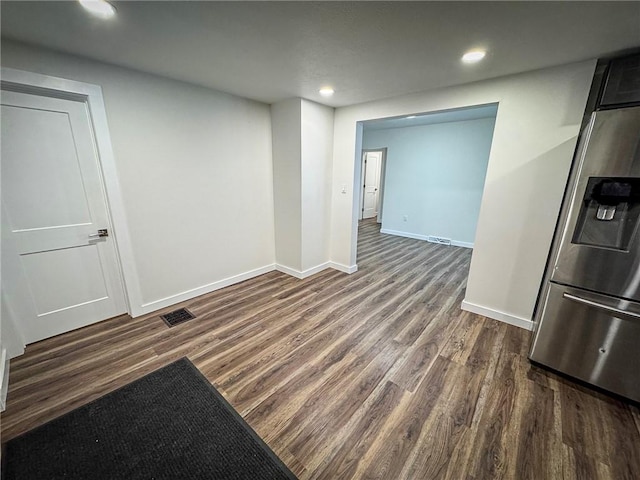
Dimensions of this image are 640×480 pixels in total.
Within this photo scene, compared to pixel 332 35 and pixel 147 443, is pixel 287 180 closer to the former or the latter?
pixel 332 35

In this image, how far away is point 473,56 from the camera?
1.88 metres

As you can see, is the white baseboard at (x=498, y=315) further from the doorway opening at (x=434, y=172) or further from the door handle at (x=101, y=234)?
the door handle at (x=101, y=234)

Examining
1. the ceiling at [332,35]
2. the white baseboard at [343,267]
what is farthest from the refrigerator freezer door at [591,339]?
the white baseboard at [343,267]

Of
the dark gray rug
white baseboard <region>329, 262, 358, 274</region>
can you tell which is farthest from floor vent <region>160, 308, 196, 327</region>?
white baseboard <region>329, 262, 358, 274</region>

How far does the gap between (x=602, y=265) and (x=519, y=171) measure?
1.01 metres

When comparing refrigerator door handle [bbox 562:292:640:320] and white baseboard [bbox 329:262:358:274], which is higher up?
refrigerator door handle [bbox 562:292:640:320]

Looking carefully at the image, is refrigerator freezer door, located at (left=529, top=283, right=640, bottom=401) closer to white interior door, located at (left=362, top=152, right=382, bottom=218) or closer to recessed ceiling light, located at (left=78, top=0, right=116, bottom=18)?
recessed ceiling light, located at (left=78, top=0, right=116, bottom=18)

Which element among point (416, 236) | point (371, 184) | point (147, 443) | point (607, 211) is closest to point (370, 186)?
point (371, 184)

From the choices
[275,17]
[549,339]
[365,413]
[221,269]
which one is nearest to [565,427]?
[549,339]

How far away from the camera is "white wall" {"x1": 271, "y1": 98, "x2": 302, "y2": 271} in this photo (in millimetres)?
3205

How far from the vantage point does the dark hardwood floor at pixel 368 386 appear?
138 cm

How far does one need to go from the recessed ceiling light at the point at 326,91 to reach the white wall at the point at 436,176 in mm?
3409

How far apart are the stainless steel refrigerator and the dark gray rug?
216 cm

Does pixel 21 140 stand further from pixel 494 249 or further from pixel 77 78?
pixel 494 249
